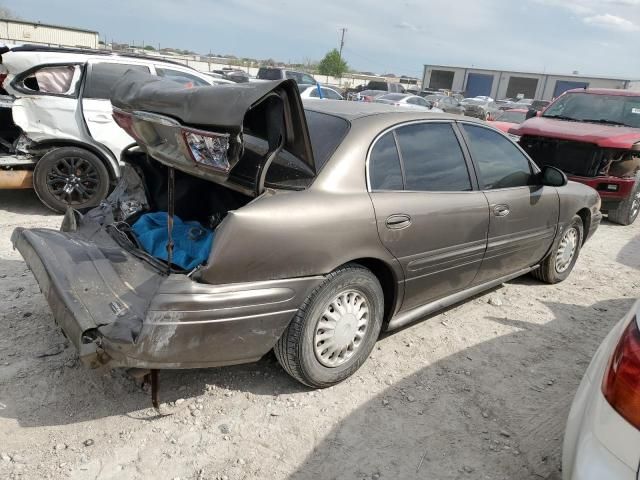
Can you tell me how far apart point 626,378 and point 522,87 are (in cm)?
6495

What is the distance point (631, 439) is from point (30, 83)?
6.33 meters

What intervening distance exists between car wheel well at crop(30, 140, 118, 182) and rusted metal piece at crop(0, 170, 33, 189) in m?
0.30

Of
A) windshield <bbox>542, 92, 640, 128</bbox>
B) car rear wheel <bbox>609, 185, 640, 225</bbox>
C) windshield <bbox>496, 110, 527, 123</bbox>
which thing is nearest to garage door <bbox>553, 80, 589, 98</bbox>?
windshield <bbox>496, 110, 527, 123</bbox>

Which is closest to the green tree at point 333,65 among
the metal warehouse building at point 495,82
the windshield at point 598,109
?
the metal warehouse building at point 495,82

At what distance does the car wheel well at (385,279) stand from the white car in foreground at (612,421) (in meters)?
1.40

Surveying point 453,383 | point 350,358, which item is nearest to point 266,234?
point 350,358

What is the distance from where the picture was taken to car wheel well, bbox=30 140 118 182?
5566 mm

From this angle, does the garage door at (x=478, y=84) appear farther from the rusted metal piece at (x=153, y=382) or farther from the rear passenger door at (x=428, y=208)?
the rusted metal piece at (x=153, y=382)

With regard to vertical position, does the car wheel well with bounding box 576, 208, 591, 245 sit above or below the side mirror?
below

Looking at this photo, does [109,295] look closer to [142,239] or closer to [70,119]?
[142,239]

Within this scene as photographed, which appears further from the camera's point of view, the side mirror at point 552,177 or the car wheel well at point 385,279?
the side mirror at point 552,177

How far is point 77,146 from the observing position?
568 centimetres

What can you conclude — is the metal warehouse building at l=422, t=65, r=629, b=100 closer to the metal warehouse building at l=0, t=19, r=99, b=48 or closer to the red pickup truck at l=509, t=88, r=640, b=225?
the metal warehouse building at l=0, t=19, r=99, b=48

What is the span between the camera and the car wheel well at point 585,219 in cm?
493
